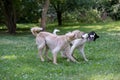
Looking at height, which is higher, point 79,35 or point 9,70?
point 79,35

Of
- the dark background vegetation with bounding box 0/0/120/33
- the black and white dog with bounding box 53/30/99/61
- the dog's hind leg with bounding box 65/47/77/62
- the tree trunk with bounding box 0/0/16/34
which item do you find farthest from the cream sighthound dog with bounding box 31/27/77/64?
the dark background vegetation with bounding box 0/0/120/33

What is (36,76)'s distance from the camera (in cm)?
721

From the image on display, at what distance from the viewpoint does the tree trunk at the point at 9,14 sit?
950 inches

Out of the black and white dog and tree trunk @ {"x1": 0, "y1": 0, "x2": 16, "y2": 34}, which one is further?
tree trunk @ {"x1": 0, "y1": 0, "x2": 16, "y2": 34}

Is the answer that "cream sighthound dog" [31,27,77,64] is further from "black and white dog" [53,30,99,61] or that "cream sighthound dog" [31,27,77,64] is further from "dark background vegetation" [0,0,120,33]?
"dark background vegetation" [0,0,120,33]

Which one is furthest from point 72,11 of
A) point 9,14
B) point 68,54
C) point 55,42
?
point 55,42

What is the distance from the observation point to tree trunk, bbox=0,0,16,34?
2414cm

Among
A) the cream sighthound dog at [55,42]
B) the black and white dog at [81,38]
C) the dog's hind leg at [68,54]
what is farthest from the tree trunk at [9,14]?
the dog's hind leg at [68,54]

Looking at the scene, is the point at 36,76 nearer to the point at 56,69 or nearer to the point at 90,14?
the point at 56,69

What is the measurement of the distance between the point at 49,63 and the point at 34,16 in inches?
986

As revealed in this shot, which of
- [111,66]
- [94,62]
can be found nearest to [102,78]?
[111,66]

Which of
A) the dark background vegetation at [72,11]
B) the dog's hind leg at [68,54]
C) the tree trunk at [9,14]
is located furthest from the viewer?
the dark background vegetation at [72,11]

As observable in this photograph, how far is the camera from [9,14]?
24.3 m

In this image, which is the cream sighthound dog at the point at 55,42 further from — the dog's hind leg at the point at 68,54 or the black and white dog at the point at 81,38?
the black and white dog at the point at 81,38
